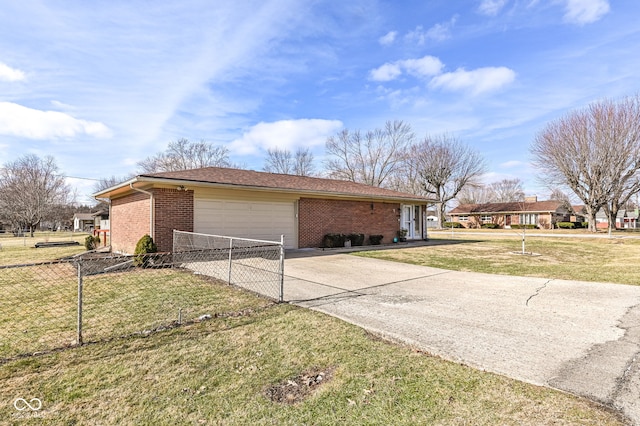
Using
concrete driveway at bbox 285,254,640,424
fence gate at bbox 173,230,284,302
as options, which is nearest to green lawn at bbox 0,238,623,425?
concrete driveway at bbox 285,254,640,424

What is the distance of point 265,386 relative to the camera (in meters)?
2.87

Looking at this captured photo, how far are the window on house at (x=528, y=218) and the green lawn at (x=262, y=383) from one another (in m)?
48.5

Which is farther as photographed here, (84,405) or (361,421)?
(84,405)

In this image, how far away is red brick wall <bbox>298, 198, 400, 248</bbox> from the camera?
14.0m

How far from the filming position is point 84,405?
258 centimetres

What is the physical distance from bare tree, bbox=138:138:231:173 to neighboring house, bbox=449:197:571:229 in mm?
36208

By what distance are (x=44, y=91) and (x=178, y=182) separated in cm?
691

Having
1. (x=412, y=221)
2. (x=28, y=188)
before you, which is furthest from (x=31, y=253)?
(x=28, y=188)

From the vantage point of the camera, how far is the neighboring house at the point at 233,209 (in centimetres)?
1040

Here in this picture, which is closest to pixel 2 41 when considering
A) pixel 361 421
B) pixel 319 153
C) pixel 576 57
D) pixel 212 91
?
pixel 212 91

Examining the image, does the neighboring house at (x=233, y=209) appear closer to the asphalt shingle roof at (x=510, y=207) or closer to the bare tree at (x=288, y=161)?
the bare tree at (x=288, y=161)

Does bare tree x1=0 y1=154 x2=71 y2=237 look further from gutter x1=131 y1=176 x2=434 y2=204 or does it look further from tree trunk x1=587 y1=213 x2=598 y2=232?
tree trunk x1=587 y1=213 x2=598 y2=232

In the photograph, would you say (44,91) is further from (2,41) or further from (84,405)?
(84,405)

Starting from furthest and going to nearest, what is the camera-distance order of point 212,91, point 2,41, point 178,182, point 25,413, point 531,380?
point 212,91
point 178,182
point 2,41
point 531,380
point 25,413
